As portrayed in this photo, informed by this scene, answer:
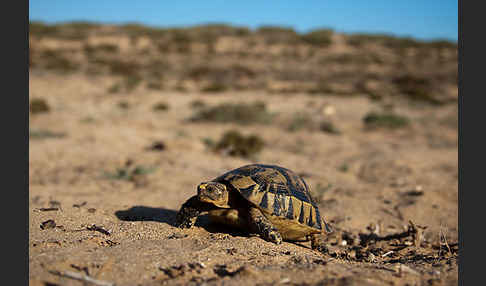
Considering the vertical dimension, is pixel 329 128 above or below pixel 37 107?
below

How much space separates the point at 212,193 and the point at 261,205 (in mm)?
443

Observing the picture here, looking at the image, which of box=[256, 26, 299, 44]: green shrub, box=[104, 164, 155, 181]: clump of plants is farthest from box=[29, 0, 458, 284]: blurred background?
box=[256, 26, 299, 44]: green shrub

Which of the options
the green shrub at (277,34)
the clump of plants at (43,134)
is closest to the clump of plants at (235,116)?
the clump of plants at (43,134)

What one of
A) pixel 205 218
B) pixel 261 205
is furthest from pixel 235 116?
pixel 261 205

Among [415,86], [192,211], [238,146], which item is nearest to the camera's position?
[192,211]

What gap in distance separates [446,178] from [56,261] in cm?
692

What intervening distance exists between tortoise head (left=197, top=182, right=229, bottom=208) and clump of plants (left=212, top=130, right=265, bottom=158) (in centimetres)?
507

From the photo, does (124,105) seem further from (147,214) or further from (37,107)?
(147,214)

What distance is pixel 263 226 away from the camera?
3.34 meters

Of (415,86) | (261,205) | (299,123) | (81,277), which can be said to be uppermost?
(415,86)

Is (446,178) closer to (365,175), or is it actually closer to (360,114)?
(365,175)

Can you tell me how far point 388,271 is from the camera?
2.69 metres

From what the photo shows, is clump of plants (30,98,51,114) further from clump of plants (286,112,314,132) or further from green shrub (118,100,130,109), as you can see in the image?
clump of plants (286,112,314,132)

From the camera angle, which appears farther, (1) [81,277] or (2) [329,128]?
(2) [329,128]
